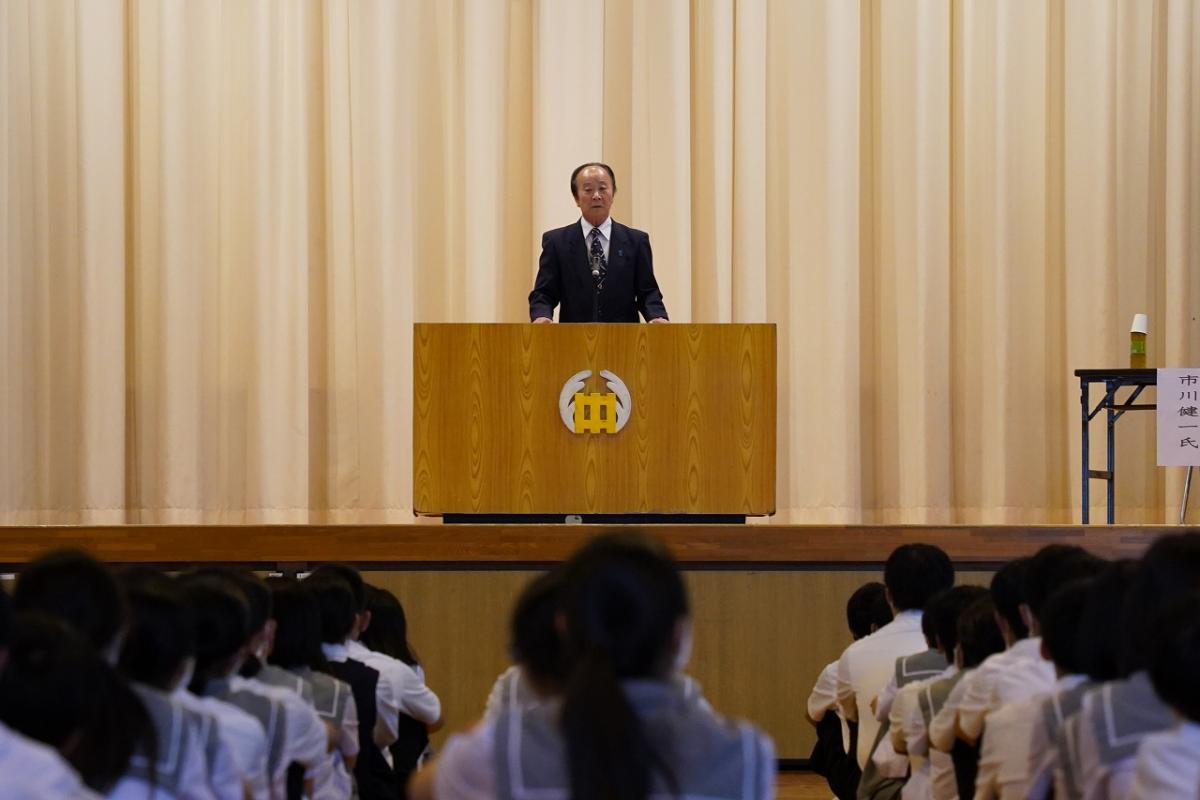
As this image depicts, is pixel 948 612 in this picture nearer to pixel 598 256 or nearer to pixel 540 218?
pixel 598 256

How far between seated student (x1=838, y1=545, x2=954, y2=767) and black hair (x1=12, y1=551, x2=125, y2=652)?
2136 millimetres

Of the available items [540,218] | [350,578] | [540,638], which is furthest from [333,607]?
[540,218]

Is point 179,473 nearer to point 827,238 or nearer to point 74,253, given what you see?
point 74,253

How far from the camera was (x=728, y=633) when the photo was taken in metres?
5.43

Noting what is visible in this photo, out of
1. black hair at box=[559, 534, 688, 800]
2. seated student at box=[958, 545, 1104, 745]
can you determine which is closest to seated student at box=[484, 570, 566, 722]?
black hair at box=[559, 534, 688, 800]

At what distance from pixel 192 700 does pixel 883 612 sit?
2.58 m

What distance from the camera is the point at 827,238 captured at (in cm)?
819

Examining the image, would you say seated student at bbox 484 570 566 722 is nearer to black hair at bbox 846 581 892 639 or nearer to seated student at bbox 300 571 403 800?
seated student at bbox 300 571 403 800

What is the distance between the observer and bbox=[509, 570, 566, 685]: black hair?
2152 mm

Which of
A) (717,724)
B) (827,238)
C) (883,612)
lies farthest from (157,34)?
(717,724)

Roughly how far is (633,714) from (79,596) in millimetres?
923

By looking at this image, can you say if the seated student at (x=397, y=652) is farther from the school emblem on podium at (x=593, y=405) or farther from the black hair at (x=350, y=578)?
the school emblem on podium at (x=593, y=405)

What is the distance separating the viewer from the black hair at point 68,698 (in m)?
1.89

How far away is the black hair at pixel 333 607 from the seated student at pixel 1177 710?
1.90 meters
